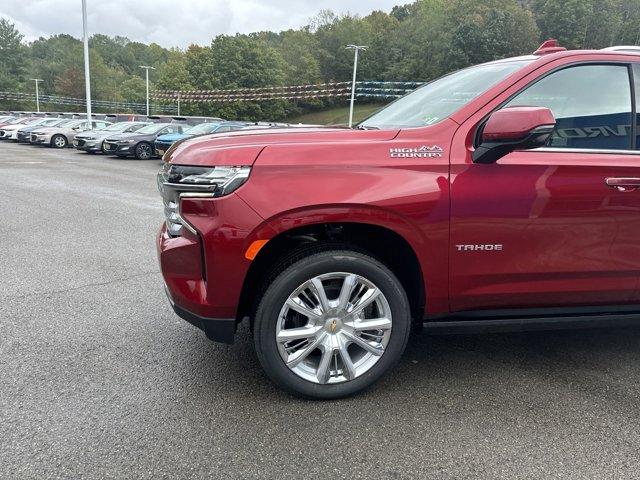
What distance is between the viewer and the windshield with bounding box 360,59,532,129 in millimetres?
2896

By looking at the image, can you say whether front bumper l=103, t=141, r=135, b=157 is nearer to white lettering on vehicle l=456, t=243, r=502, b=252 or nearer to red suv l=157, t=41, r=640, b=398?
red suv l=157, t=41, r=640, b=398

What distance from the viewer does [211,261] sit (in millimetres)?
2582

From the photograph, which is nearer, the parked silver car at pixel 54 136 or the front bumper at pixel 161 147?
the front bumper at pixel 161 147

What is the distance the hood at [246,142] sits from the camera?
2.57 m

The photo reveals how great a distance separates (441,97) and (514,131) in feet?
2.77

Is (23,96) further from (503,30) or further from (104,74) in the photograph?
(503,30)

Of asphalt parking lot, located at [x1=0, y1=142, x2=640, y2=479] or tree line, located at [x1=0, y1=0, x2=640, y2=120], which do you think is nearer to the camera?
asphalt parking lot, located at [x1=0, y1=142, x2=640, y2=479]

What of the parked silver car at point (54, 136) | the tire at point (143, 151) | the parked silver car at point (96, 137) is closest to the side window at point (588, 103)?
the tire at point (143, 151)

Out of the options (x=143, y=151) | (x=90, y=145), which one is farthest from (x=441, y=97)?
(x=90, y=145)

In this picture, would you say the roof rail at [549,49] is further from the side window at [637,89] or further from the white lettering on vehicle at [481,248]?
the white lettering on vehicle at [481,248]

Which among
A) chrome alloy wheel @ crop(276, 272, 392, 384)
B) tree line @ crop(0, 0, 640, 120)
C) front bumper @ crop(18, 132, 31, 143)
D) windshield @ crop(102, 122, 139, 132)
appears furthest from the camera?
tree line @ crop(0, 0, 640, 120)

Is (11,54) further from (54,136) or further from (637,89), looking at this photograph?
(637,89)

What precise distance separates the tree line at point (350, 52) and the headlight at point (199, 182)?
67.4 metres

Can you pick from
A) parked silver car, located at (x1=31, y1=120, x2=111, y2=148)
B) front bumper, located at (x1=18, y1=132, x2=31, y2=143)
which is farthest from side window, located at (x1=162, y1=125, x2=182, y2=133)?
front bumper, located at (x1=18, y1=132, x2=31, y2=143)
